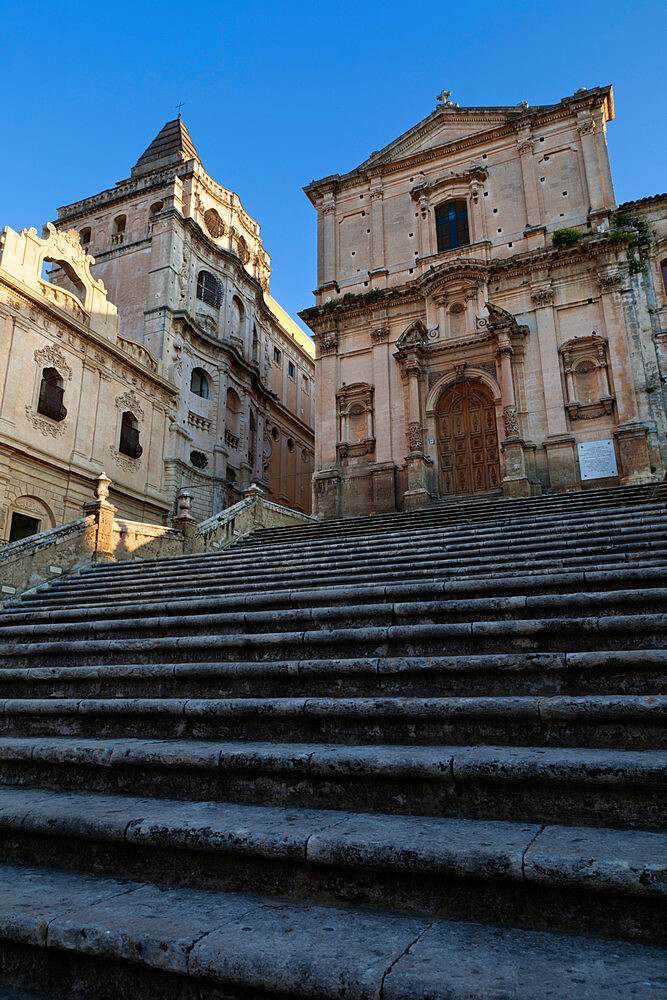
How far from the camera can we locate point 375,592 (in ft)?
20.1

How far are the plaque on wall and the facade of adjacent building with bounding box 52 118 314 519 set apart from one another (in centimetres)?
1528

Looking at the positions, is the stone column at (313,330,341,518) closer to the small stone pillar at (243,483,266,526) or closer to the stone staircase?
the small stone pillar at (243,483,266,526)

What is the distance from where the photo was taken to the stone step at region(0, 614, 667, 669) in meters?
4.00

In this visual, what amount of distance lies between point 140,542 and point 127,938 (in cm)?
1137

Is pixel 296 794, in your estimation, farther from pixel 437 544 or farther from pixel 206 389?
pixel 206 389

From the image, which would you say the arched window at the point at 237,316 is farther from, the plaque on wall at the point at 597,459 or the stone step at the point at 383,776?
the stone step at the point at 383,776

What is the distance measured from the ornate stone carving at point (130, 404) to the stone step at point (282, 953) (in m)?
21.4

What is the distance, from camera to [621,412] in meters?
17.0

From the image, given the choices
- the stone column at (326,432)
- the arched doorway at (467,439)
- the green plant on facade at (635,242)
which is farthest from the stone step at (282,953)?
the green plant on facade at (635,242)

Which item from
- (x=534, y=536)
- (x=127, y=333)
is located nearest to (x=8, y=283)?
(x=127, y=333)

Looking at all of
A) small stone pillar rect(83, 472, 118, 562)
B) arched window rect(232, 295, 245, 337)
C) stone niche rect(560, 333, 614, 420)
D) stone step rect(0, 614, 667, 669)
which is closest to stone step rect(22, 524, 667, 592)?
small stone pillar rect(83, 472, 118, 562)

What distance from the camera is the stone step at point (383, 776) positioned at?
271 cm

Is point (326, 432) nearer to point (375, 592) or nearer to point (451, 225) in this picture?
point (451, 225)

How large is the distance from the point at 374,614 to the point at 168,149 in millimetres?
37250
